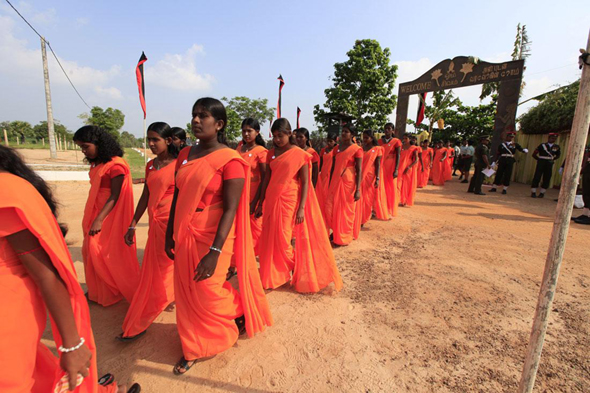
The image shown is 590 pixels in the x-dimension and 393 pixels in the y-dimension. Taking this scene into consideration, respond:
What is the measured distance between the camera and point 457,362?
86.8 inches

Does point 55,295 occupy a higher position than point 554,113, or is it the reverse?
point 554,113

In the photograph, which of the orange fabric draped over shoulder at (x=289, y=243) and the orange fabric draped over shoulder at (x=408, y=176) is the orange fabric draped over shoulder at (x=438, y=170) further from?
the orange fabric draped over shoulder at (x=289, y=243)

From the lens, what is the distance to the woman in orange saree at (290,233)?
3.25 metres

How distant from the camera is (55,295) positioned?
113 centimetres

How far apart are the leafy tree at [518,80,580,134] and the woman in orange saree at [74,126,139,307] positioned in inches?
530

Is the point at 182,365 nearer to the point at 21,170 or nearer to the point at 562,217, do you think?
the point at 21,170

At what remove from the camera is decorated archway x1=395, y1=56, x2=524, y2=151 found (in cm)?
1103

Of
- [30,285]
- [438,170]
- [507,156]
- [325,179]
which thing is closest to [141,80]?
[325,179]

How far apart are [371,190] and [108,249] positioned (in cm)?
424

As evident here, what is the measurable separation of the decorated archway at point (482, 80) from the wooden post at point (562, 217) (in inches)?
477

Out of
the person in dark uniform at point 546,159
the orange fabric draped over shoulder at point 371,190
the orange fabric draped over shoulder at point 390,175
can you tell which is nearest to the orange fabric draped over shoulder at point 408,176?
the orange fabric draped over shoulder at point 390,175

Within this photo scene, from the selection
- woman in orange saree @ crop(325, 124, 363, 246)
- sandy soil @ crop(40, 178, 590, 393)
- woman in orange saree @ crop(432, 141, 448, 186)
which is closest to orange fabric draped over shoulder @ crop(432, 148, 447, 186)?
woman in orange saree @ crop(432, 141, 448, 186)

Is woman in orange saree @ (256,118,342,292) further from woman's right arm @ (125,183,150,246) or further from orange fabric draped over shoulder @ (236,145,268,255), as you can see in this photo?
woman's right arm @ (125,183,150,246)

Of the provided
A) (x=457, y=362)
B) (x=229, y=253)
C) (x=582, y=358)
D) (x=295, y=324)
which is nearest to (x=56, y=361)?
(x=229, y=253)
